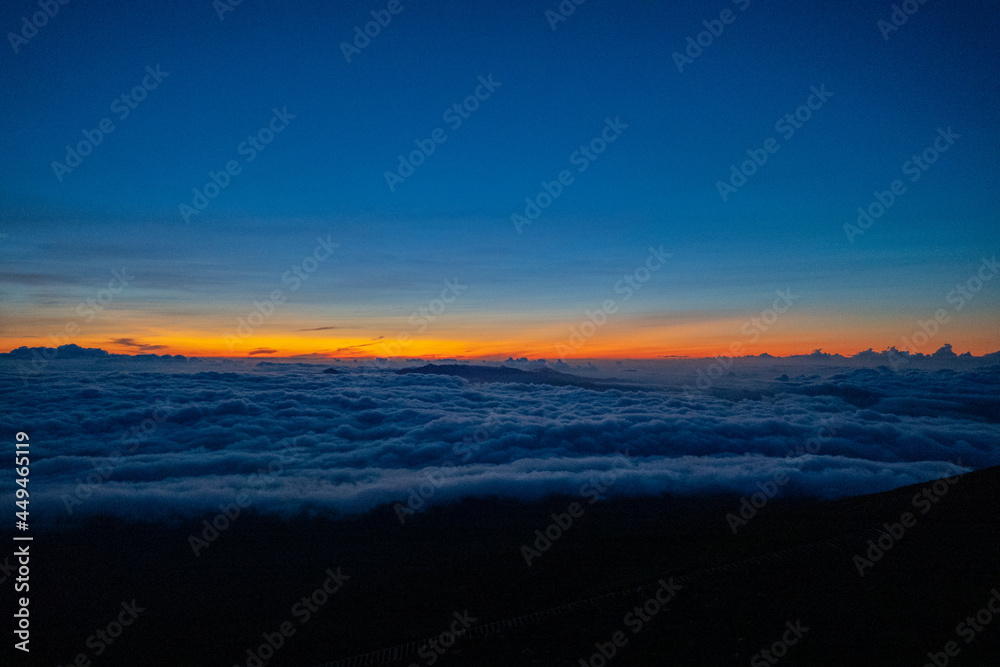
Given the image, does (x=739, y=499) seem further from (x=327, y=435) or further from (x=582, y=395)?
Answer: (x=582, y=395)

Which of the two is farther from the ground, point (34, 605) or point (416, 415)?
point (416, 415)

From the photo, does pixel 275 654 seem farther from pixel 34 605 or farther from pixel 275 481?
pixel 275 481

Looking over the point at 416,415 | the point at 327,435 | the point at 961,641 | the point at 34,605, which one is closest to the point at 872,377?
the point at 416,415

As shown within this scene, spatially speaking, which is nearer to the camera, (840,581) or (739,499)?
(840,581)

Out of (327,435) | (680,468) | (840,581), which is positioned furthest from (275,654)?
(327,435)

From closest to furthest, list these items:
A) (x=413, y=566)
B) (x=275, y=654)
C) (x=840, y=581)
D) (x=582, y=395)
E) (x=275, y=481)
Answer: (x=840, y=581) → (x=275, y=654) → (x=413, y=566) → (x=275, y=481) → (x=582, y=395)

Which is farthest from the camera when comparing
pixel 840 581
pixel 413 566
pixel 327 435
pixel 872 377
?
pixel 872 377
